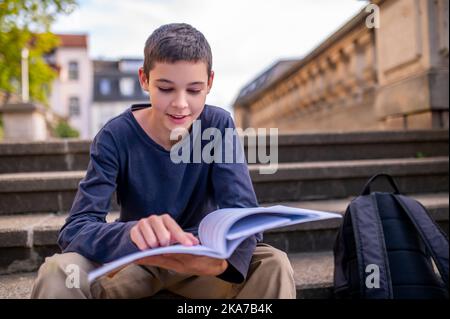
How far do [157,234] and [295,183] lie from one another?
1.77m

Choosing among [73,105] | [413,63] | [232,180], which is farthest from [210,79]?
[73,105]

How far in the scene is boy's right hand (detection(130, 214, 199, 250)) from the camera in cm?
105

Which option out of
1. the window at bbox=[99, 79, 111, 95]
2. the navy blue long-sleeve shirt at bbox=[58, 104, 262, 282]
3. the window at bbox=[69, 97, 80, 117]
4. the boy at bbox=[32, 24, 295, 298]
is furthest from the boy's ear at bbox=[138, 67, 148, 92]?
the window at bbox=[99, 79, 111, 95]

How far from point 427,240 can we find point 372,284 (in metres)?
0.25

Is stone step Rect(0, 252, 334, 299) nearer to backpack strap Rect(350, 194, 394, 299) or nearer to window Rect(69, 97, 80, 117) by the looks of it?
backpack strap Rect(350, 194, 394, 299)

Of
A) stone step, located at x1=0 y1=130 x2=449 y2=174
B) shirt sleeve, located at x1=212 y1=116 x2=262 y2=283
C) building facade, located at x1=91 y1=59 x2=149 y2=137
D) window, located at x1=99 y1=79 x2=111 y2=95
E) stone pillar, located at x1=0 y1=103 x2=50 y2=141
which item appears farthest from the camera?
window, located at x1=99 y1=79 x2=111 y2=95

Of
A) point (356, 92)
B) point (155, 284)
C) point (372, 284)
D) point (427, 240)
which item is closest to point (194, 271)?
point (155, 284)

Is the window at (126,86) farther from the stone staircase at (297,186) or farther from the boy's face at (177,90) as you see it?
the boy's face at (177,90)

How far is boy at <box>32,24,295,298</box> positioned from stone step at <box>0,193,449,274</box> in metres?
0.83

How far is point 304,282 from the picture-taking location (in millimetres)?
1864

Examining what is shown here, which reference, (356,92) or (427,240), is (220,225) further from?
(356,92)

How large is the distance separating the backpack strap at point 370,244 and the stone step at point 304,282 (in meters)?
0.31

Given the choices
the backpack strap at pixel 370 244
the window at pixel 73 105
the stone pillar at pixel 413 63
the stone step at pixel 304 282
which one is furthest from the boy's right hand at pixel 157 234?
the window at pixel 73 105
